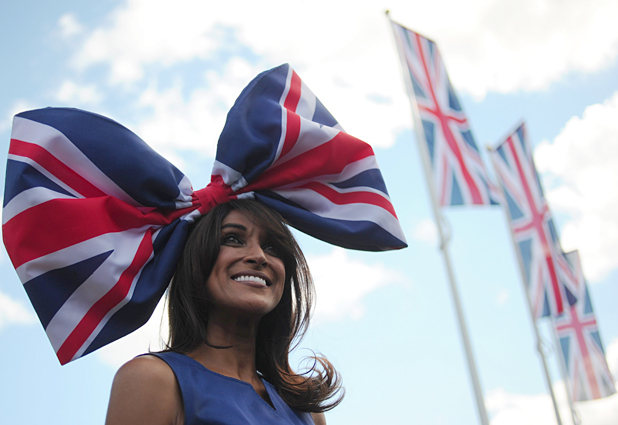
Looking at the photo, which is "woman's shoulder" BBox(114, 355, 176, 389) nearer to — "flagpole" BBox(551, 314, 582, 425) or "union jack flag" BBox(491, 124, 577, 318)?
"union jack flag" BBox(491, 124, 577, 318)

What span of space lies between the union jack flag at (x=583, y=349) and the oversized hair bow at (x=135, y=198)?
954 centimetres

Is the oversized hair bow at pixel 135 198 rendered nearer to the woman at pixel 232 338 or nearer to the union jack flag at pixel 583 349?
the woman at pixel 232 338

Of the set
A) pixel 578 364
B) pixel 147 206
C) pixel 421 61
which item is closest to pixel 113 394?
pixel 147 206

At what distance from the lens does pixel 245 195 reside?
97.9 inches

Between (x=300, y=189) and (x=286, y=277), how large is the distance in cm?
39

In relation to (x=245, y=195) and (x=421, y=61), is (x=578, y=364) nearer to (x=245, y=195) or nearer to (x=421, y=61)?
(x=421, y=61)

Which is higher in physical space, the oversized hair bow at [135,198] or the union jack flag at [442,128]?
the union jack flag at [442,128]

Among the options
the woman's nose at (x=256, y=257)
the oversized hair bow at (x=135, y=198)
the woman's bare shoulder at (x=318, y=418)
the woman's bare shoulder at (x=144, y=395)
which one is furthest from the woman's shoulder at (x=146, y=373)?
the woman's bare shoulder at (x=318, y=418)

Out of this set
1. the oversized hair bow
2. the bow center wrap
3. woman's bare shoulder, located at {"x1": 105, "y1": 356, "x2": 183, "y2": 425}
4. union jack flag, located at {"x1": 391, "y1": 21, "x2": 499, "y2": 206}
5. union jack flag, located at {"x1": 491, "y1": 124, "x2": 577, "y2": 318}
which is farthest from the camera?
union jack flag, located at {"x1": 491, "y1": 124, "x2": 577, "y2": 318}

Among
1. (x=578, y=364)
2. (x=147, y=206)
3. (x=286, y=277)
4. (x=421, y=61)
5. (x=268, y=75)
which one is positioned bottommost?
(x=578, y=364)

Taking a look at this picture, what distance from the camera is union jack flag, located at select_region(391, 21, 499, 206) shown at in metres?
6.98

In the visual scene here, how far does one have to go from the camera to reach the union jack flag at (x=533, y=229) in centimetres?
966

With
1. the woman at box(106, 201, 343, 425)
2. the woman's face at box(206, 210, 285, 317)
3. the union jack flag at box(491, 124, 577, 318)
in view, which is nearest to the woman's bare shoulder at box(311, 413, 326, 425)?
the woman at box(106, 201, 343, 425)

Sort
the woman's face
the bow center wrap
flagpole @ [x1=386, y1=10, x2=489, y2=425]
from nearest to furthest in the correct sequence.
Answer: the woman's face → the bow center wrap → flagpole @ [x1=386, y1=10, x2=489, y2=425]
